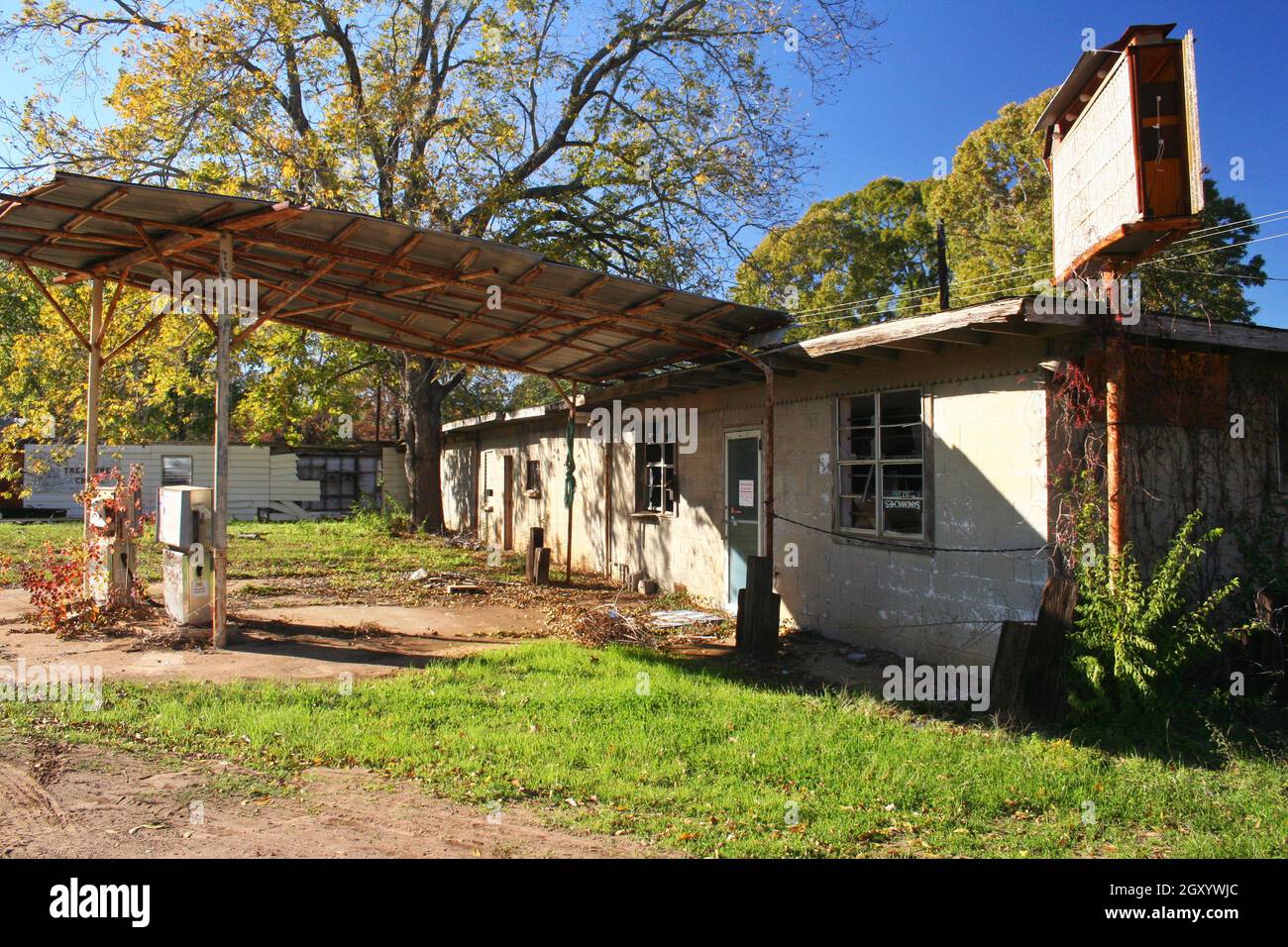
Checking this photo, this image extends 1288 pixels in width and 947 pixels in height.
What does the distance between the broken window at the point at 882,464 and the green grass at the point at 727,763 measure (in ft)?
7.13

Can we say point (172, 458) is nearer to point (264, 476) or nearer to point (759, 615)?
point (264, 476)

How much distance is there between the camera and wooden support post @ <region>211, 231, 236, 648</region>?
305 inches

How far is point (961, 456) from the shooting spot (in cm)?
748

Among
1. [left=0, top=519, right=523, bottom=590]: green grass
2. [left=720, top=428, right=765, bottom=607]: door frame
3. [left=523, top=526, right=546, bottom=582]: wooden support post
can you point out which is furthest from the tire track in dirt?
[left=523, top=526, right=546, bottom=582]: wooden support post

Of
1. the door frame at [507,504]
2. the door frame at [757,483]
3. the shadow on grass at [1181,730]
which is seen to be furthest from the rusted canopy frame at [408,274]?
the door frame at [507,504]

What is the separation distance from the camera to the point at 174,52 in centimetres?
1560

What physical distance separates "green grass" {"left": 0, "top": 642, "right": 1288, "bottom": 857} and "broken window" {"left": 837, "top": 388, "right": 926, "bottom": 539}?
217cm

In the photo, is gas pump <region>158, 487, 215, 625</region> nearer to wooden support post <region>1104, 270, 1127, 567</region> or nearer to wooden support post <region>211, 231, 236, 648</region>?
wooden support post <region>211, 231, 236, 648</region>

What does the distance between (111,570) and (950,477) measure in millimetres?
8743

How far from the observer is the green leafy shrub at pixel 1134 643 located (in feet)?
18.9

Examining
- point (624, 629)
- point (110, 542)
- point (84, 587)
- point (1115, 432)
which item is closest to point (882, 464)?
point (1115, 432)
